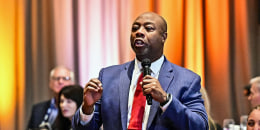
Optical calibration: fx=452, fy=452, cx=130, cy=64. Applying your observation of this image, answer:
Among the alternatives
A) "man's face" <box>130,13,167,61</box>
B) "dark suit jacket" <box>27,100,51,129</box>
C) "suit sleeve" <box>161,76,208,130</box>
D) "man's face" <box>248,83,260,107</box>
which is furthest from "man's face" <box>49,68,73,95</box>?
"suit sleeve" <box>161,76,208,130</box>

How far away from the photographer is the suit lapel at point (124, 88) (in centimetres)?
213

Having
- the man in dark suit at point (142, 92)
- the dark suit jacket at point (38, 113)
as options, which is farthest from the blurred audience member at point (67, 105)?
the man in dark suit at point (142, 92)

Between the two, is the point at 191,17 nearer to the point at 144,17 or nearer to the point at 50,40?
the point at 50,40

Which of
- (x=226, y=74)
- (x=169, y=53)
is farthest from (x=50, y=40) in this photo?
(x=226, y=74)

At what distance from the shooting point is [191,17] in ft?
19.1

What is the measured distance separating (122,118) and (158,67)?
34cm

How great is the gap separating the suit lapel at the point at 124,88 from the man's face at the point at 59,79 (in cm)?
338

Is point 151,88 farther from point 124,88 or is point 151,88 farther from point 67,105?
point 67,105

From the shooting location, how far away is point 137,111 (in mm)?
2133

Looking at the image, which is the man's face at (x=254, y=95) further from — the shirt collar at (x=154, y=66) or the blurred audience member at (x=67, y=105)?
the shirt collar at (x=154, y=66)

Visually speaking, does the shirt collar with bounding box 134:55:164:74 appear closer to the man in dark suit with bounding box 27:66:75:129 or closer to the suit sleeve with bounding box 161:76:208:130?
the suit sleeve with bounding box 161:76:208:130

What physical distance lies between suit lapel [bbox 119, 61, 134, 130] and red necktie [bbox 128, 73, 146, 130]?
34mm

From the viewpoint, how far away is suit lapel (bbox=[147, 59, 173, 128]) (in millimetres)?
2109

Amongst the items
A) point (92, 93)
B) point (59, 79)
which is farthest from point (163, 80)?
point (59, 79)
